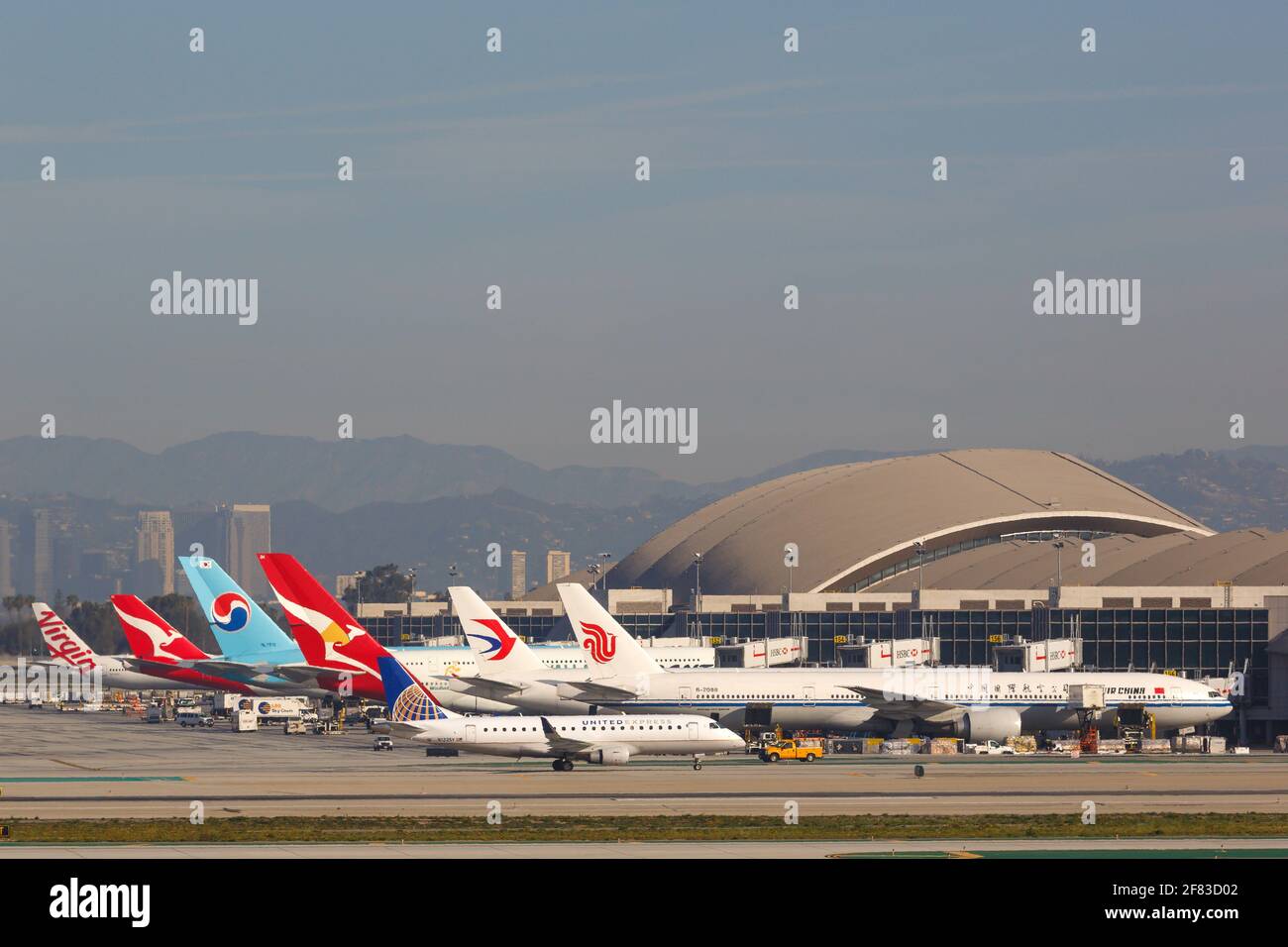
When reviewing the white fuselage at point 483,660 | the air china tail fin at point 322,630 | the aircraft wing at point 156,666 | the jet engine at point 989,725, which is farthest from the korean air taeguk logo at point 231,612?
the jet engine at point 989,725

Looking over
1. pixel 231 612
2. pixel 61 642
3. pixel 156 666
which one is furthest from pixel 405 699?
pixel 61 642

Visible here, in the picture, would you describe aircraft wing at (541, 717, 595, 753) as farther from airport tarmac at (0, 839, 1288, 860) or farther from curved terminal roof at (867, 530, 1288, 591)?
curved terminal roof at (867, 530, 1288, 591)

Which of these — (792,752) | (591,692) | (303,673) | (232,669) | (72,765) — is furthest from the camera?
(232,669)

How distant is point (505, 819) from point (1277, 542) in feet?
351

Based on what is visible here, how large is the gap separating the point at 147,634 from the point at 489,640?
103 feet

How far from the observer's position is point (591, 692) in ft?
301

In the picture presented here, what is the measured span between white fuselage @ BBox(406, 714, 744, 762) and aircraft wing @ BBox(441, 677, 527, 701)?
17.3 m

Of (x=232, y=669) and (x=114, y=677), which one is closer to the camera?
(x=232, y=669)

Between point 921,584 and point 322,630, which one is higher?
point 921,584

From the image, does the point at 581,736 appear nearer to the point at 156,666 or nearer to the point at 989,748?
the point at 989,748

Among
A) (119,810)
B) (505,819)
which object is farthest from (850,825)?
(119,810)

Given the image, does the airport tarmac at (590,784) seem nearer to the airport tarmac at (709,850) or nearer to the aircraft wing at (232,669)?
the airport tarmac at (709,850)

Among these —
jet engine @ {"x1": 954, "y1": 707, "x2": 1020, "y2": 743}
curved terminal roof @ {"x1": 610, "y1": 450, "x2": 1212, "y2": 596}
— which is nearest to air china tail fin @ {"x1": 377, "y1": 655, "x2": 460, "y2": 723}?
jet engine @ {"x1": 954, "y1": 707, "x2": 1020, "y2": 743}

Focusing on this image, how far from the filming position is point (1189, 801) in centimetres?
5697
